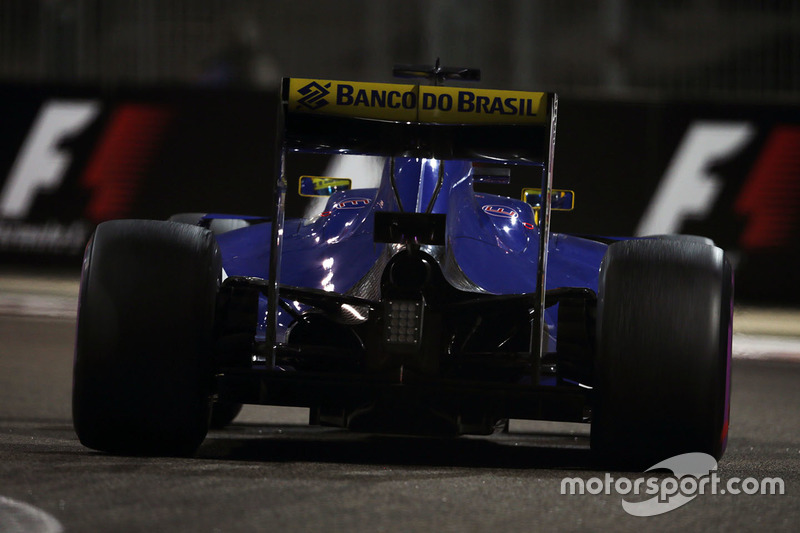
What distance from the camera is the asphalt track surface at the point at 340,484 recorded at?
419 cm

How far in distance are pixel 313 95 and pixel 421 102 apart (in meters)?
0.43

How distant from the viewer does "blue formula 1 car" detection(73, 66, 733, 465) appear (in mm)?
5352

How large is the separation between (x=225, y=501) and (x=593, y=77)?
12.8m

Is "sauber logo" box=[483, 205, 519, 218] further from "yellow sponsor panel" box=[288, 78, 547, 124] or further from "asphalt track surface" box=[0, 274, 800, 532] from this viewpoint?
"yellow sponsor panel" box=[288, 78, 547, 124]

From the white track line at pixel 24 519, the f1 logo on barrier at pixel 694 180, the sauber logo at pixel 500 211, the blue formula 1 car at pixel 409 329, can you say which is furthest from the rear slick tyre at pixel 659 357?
the f1 logo on barrier at pixel 694 180

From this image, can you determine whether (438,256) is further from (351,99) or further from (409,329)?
(351,99)

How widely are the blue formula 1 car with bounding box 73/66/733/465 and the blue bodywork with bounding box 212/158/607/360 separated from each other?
0.32 meters

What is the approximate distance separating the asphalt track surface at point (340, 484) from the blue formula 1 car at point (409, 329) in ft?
0.73

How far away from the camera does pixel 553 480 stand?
5207 millimetres

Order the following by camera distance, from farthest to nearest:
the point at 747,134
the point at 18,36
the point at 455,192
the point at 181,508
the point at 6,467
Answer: the point at 18,36 → the point at 747,134 → the point at 455,192 → the point at 6,467 → the point at 181,508

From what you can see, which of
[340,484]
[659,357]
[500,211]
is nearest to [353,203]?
[500,211]

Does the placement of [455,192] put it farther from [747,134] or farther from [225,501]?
[747,134]

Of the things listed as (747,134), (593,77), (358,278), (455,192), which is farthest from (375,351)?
(593,77)

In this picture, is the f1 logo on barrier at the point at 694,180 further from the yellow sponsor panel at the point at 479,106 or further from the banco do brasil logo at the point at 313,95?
the banco do brasil logo at the point at 313,95
